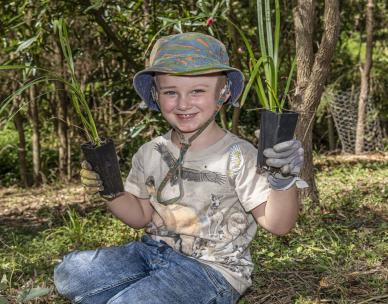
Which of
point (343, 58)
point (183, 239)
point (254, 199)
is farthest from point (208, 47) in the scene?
point (343, 58)

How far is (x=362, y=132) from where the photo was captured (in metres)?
6.04

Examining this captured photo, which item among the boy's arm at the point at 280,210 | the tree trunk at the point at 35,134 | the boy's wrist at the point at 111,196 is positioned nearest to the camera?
the boy's arm at the point at 280,210

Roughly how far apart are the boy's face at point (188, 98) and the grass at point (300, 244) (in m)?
0.75

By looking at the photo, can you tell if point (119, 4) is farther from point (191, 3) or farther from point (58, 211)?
point (58, 211)

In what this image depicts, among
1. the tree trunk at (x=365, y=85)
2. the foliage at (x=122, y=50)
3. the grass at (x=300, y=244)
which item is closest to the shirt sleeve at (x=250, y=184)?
the grass at (x=300, y=244)

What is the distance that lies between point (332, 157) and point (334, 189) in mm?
1710

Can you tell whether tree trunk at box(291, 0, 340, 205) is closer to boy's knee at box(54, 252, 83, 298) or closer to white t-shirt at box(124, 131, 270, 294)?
white t-shirt at box(124, 131, 270, 294)

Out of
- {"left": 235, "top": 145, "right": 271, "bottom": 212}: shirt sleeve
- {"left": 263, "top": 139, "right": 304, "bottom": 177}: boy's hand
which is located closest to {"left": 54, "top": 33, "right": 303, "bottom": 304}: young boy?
{"left": 235, "top": 145, "right": 271, "bottom": 212}: shirt sleeve

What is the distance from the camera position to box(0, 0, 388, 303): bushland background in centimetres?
252

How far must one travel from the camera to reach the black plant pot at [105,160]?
76.2 inches

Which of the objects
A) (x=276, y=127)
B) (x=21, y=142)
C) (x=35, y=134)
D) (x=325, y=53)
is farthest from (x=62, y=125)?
(x=276, y=127)

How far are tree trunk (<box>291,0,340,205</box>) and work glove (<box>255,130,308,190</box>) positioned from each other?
5.03 feet

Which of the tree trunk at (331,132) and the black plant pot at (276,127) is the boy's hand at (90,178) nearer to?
the black plant pot at (276,127)

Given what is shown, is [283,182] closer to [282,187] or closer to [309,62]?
[282,187]
